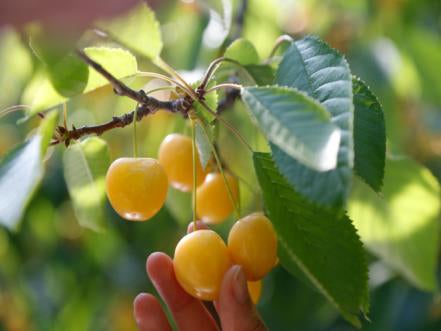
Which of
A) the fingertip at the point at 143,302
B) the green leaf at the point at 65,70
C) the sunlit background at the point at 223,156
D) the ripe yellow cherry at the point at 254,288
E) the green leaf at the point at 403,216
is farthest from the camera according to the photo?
the sunlit background at the point at 223,156

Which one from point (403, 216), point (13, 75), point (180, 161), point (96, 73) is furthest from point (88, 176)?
point (13, 75)

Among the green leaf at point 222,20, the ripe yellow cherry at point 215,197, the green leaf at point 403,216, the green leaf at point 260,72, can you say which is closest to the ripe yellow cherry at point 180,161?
the ripe yellow cherry at point 215,197

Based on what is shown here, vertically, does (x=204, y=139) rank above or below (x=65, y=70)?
below

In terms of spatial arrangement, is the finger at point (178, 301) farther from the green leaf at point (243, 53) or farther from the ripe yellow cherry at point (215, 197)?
the green leaf at point (243, 53)

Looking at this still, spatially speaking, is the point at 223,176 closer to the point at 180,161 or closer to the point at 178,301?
the point at 180,161

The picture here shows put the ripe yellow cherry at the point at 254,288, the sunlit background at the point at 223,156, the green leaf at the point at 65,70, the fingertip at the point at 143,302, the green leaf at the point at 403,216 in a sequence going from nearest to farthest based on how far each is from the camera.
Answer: the green leaf at the point at 65,70 → the ripe yellow cherry at the point at 254,288 → the fingertip at the point at 143,302 → the green leaf at the point at 403,216 → the sunlit background at the point at 223,156

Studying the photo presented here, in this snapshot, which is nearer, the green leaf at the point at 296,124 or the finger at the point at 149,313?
the green leaf at the point at 296,124
